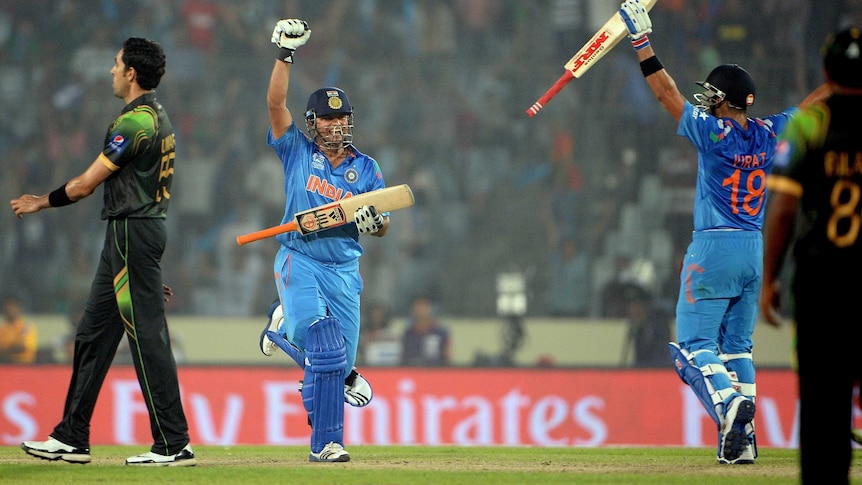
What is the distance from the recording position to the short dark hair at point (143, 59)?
554 centimetres

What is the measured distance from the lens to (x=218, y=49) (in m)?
13.7

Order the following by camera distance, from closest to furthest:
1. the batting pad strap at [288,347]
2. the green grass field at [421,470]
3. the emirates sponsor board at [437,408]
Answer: the green grass field at [421,470], the batting pad strap at [288,347], the emirates sponsor board at [437,408]

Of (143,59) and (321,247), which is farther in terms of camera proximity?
(321,247)

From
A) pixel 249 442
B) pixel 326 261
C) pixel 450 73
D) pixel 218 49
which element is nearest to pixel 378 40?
pixel 450 73

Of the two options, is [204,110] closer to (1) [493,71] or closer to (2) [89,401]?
(1) [493,71]

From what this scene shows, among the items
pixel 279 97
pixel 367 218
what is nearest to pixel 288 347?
pixel 367 218

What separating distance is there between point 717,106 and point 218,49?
868cm

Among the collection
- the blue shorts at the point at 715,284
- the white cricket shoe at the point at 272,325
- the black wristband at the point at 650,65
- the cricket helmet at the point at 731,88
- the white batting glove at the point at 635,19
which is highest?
the white batting glove at the point at 635,19

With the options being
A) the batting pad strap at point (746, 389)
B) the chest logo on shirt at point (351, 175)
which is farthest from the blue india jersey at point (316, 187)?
the batting pad strap at point (746, 389)

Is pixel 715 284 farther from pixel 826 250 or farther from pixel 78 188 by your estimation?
pixel 78 188

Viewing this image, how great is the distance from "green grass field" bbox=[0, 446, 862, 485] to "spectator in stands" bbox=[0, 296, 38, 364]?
5245 mm

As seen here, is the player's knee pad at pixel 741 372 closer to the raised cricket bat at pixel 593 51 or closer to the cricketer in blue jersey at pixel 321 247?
the raised cricket bat at pixel 593 51

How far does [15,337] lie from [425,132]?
16.5 ft

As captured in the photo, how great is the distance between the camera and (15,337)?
11789 millimetres
